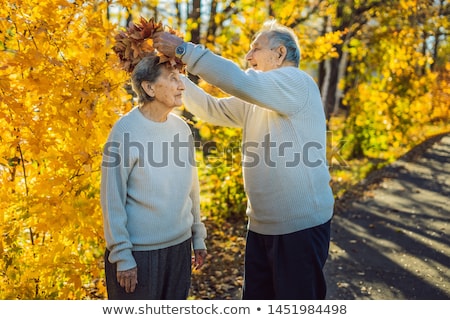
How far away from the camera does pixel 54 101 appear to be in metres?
3.01

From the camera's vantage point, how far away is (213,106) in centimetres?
306

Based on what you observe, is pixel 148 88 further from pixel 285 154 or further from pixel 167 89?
pixel 285 154

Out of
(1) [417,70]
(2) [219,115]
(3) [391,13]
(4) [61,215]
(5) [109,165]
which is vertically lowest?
(4) [61,215]

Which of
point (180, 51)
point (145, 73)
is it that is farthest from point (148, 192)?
point (180, 51)

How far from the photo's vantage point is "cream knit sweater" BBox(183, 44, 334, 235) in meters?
2.50

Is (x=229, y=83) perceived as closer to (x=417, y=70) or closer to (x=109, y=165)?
(x=109, y=165)

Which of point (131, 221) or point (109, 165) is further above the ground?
point (109, 165)

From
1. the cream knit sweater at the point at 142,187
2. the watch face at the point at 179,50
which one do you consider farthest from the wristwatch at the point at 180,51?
the cream knit sweater at the point at 142,187

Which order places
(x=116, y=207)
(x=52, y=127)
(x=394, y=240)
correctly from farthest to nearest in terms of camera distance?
(x=394, y=240) < (x=52, y=127) < (x=116, y=207)

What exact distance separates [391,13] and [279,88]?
7.34m

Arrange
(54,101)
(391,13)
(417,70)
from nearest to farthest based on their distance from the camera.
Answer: (54,101)
(391,13)
(417,70)

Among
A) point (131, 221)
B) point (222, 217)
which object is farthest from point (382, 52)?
point (131, 221)

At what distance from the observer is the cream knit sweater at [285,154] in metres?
2.50

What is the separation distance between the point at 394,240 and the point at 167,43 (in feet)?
13.2
